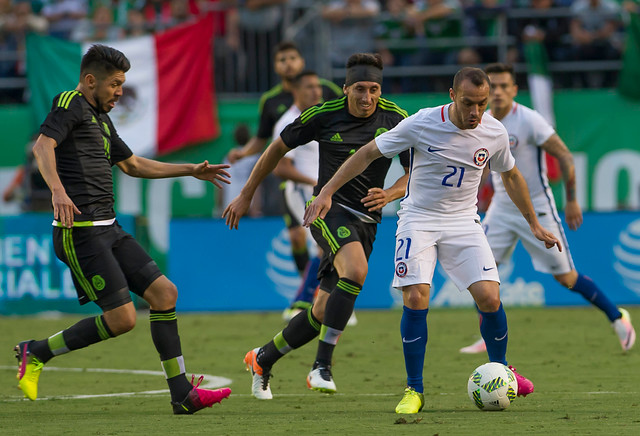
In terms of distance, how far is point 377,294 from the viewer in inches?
594

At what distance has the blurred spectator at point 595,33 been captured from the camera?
18047 millimetres

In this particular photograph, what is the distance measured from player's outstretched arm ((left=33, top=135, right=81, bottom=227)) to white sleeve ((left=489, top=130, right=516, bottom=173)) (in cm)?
280

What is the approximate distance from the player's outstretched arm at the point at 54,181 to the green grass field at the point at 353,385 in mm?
1292

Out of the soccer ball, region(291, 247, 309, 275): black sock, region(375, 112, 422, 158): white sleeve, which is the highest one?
region(375, 112, 422, 158): white sleeve

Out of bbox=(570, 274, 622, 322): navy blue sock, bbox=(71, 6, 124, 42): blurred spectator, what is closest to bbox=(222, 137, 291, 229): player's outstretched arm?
bbox=(570, 274, 622, 322): navy blue sock

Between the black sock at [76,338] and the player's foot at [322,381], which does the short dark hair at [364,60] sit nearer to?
the player's foot at [322,381]

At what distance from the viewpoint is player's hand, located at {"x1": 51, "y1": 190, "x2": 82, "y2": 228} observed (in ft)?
21.7

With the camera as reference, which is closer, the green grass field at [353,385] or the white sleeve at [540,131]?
the green grass field at [353,385]

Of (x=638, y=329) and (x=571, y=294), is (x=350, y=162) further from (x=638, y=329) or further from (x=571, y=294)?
(x=571, y=294)

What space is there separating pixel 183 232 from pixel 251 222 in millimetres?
998

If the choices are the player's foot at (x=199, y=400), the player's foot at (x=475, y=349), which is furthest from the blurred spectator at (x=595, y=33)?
the player's foot at (x=199, y=400)

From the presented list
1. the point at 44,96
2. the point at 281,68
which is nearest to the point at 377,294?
the point at 281,68

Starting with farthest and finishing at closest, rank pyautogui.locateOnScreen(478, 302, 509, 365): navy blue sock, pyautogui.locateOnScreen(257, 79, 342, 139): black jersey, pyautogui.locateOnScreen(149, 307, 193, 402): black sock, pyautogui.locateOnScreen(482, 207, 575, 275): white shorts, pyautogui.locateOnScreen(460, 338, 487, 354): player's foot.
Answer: pyautogui.locateOnScreen(257, 79, 342, 139): black jersey < pyautogui.locateOnScreen(460, 338, 487, 354): player's foot < pyautogui.locateOnScreen(482, 207, 575, 275): white shorts < pyautogui.locateOnScreen(478, 302, 509, 365): navy blue sock < pyautogui.locateOnScreen(149, 307, 193, 402): black sock

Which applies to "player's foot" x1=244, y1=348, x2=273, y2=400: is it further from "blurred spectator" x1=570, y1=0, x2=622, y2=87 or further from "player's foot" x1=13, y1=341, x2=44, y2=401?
"blurred spectator" x1=570, y1=0, x2=622, y2=87
